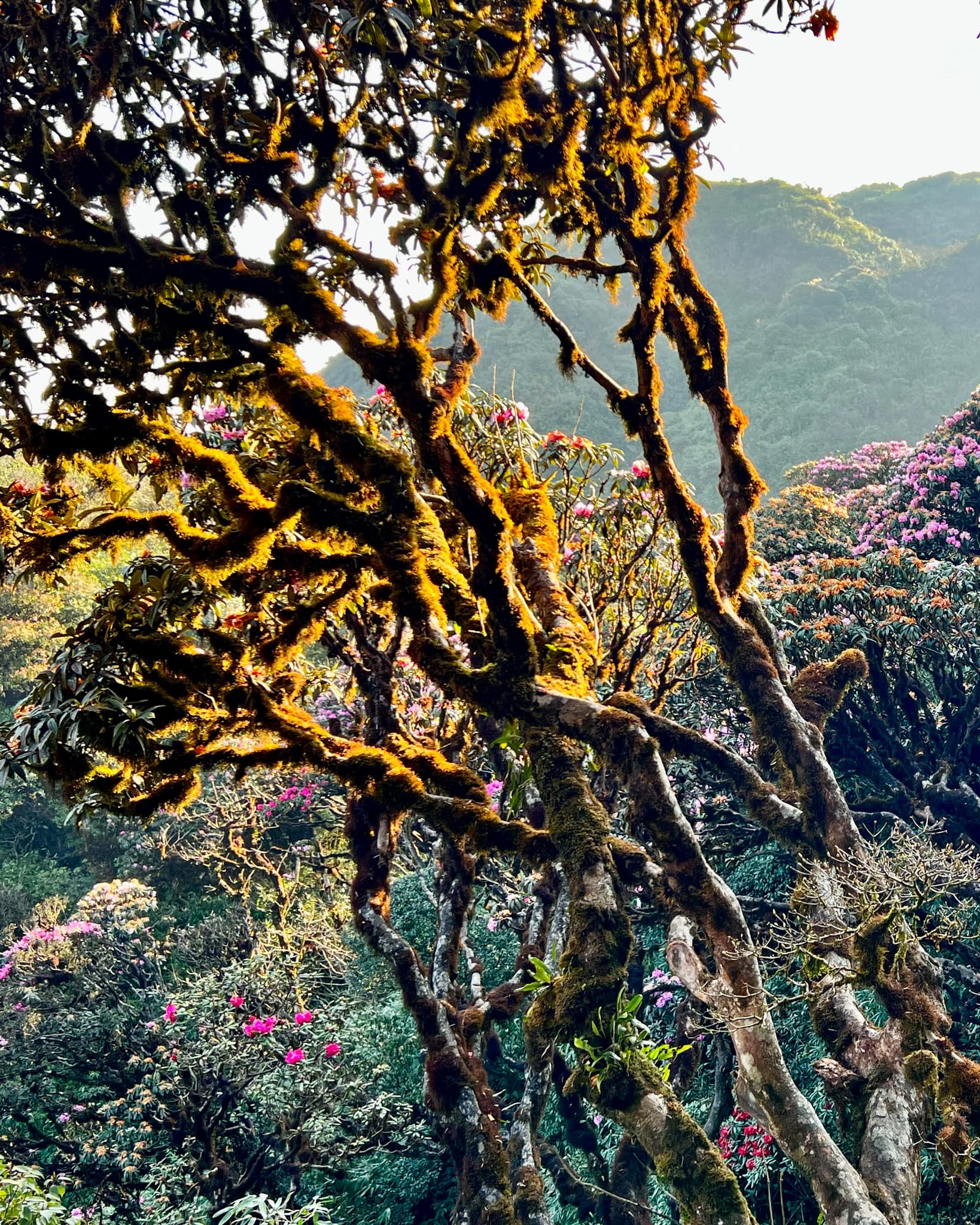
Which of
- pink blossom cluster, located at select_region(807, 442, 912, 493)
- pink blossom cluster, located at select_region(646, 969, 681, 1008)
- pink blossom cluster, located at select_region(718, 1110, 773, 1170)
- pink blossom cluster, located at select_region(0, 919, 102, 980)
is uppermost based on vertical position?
pink blossom cluster, located at select_region(807, 442, 912, 493)

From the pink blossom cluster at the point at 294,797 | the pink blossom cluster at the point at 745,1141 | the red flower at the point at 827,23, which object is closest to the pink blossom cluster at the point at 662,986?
the pink blossom cluster at the point at 745,1141

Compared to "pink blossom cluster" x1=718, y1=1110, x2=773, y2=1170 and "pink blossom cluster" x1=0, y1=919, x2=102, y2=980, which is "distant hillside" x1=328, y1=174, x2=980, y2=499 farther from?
"pink blossom cluster" x1=718, y1=1110, x2=773, y2=1170

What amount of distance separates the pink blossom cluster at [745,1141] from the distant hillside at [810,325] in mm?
32410

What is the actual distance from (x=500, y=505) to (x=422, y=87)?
2.95 metres

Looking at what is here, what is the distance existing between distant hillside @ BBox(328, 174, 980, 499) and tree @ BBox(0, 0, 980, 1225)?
32.4 metres

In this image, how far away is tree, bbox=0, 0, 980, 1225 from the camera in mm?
4324

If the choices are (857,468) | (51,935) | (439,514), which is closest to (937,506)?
(439,514)

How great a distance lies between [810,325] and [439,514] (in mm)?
48525

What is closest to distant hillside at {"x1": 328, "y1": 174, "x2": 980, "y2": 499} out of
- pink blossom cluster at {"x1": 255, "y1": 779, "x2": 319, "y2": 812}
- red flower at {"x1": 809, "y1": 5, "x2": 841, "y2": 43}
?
pink blossom cluster at {"x1": 255, "y1": 779, "x2": 319, "y2": 812}

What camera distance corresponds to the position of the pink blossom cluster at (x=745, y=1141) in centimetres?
768

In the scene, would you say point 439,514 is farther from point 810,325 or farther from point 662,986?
point 810,325

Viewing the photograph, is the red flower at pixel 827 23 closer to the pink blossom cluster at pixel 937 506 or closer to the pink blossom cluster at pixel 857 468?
the pink blossom cluster at pixel 937 506

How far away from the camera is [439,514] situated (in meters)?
5.75

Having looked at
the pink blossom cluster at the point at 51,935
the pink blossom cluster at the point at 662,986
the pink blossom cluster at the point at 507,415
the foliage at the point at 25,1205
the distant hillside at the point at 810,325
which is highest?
the distant hillside at the point at 810,325
